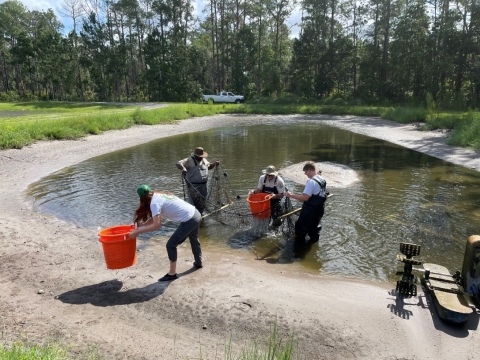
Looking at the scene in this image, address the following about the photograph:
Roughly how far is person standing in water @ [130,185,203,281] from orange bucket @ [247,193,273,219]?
6.84 feet

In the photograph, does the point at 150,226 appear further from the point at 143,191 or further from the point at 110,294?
the point at 110,294

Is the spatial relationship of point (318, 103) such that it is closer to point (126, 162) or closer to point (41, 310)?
point (126, 162)

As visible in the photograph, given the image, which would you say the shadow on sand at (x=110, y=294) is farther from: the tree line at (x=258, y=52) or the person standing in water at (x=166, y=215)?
the tree line at (x=258, y=52)

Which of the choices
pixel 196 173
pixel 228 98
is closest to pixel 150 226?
pixel 196 173

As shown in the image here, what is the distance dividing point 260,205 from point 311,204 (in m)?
1.22

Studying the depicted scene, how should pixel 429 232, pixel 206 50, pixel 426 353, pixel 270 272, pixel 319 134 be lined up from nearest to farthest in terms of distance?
1. pixel 426 353
2. pixel 270 272
3. pixel 429 232
4. pixel 319 134
5. pixel 206 50

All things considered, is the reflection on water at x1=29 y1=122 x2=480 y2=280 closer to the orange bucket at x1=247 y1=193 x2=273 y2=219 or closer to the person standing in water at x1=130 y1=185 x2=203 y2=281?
the orange bucket at x1=247 y1=193 x2=273 y2=219

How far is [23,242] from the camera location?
7.62 m

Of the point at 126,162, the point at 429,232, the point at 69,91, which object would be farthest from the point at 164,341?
the point at 69,91

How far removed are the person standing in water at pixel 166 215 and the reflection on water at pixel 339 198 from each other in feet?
6.82

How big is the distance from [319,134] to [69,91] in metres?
50.2

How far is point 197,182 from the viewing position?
8.84m

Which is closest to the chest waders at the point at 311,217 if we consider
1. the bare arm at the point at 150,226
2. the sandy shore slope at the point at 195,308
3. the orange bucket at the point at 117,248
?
the sandy shore slope at the point at 195,308

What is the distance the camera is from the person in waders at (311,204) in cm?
718
